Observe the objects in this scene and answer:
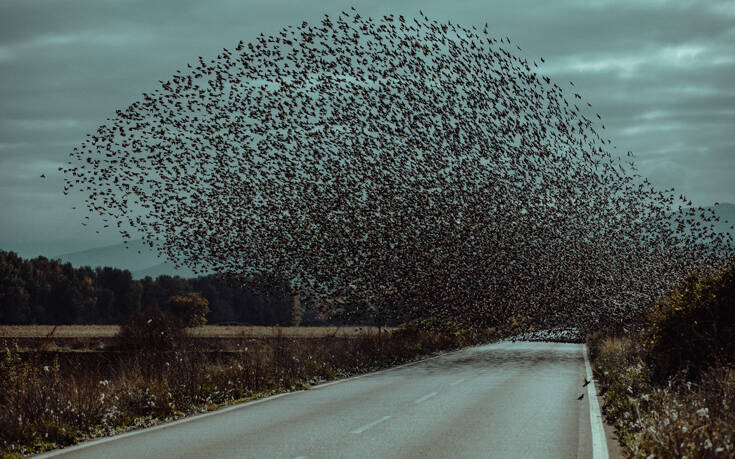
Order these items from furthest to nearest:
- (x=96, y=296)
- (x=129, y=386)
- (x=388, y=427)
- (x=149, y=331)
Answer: (x=96, y=296) → (x=149, y=331) → (x=129, y=386) → (x=388, y=427)

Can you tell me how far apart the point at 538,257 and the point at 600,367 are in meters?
9.58

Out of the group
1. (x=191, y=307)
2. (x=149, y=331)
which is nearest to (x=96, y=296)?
(x=191, y=307)

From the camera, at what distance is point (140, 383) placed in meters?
13.2

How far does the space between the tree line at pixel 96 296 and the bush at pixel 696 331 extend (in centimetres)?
8186

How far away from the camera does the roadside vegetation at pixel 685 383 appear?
25.3ft

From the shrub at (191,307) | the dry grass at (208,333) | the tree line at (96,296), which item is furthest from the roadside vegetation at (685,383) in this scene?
the shrub at (191,307)

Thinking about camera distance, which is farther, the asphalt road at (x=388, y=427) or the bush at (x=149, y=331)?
the bush at (x=149, y=331)

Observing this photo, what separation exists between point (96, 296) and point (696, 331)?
397 ft

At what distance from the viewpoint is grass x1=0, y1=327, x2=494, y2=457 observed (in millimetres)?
10102

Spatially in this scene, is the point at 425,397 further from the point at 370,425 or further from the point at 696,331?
the point at 696,331

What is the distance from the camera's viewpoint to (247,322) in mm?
135250

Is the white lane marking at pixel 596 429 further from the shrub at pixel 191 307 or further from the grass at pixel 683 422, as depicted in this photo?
the shrub at pixel 191 307

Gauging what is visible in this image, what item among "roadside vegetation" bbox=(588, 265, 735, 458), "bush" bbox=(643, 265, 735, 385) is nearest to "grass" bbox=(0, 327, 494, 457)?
"roadside vegetation" bbox=(588, 265, 735, 458)

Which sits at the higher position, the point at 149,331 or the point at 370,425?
the point at 149,331
